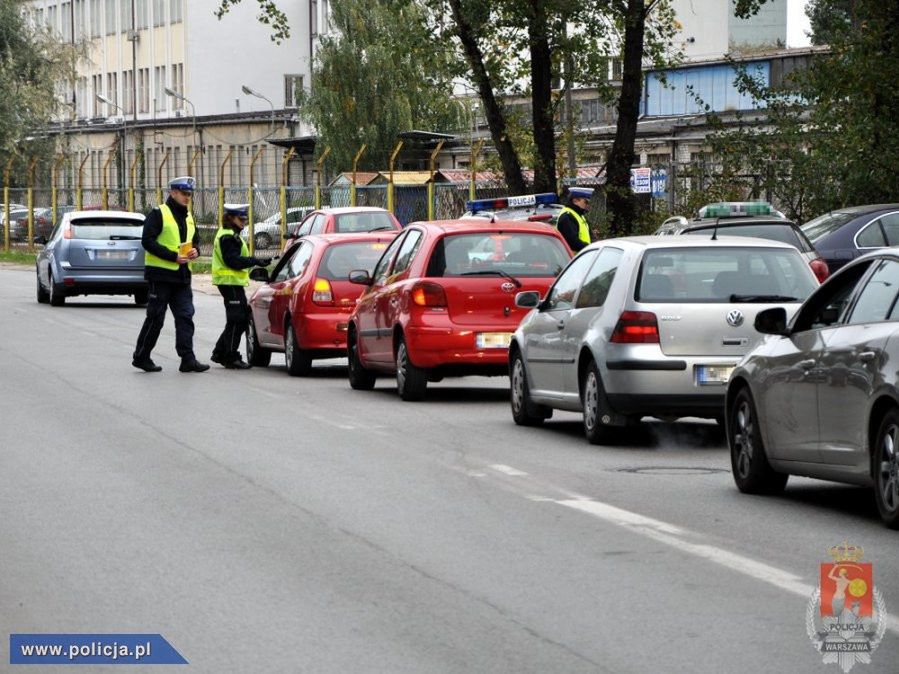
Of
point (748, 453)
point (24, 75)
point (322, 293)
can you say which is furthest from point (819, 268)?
point (24, 75)

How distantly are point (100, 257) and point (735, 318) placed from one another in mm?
21183

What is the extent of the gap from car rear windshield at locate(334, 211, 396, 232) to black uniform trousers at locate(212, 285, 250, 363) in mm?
11530

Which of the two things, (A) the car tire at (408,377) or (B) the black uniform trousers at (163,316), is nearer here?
(A) the car tire at (408,377)

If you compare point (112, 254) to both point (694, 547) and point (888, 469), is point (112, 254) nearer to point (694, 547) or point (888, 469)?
point (888, 469)

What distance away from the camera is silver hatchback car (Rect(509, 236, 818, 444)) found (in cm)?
1366

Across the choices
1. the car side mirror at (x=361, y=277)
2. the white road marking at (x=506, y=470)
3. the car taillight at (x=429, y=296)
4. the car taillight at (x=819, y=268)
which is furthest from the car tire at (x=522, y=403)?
the car taillight at (x=819, y=268)

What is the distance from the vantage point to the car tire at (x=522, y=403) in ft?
50.8

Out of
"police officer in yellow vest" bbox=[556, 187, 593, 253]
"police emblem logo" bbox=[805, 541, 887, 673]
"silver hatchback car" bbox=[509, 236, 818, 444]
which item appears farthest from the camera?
"police officer in yellow vest" bbox=[556, 187, 593, 253]

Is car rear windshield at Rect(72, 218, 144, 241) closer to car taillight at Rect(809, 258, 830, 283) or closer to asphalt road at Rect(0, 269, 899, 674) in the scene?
car taillight at Rect(809, 258, 830, 283)

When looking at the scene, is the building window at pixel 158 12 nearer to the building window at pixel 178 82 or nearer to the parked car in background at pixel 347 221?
the building window at pixel 178 82

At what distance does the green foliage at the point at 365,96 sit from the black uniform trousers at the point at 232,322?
50.9 metres

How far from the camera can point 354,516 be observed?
34.2 ft

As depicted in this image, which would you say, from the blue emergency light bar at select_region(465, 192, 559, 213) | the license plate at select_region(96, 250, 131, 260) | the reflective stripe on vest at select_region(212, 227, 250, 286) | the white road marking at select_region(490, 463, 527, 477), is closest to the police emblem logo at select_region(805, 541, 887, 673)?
the white road marking at select_region(490, 463, 527, 477)

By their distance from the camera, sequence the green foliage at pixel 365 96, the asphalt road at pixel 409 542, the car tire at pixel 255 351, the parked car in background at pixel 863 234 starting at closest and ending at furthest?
the asphalt road at pixel 409 542
the car tire at pixel 255 351
the parked car in background at pixel 863 234
the green foliage at pixel 365 96
